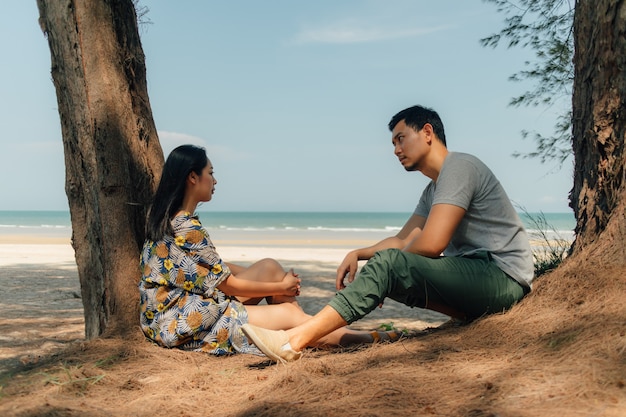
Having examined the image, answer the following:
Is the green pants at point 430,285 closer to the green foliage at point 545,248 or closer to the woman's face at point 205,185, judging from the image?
the woman's face at point 205,185

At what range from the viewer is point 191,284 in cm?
387

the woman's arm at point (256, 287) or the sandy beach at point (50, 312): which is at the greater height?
the woman's arm at point (256, 287)

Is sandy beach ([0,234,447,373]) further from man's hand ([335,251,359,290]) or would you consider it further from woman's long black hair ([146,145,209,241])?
man's hand ([335,251,359,290])

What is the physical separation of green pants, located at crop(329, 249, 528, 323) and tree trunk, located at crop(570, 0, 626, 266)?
2.07 feet

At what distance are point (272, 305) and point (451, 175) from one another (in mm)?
1517

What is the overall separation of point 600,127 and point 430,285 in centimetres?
152

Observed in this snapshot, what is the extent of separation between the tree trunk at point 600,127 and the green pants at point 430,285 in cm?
63

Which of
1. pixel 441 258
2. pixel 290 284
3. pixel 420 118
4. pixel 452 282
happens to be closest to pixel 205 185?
pixel 290 284

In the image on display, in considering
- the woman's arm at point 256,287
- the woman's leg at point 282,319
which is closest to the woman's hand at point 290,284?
the woman's arm at point 256,287

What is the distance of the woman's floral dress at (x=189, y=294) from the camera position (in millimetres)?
3852

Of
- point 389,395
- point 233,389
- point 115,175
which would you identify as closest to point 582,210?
point 389,395

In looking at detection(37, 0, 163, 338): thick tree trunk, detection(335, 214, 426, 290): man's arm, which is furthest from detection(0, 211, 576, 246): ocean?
detection(335, 214, 426, 290): man's arm

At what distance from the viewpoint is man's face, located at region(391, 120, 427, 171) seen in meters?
4.07

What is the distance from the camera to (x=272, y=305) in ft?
13.3
